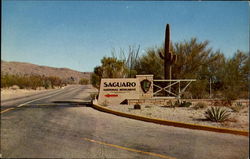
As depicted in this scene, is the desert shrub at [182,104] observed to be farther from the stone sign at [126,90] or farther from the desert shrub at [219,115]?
the desert shrub at [219,115]

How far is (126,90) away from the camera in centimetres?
1337

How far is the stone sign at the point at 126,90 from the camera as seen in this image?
524 inches

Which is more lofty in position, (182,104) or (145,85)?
(145,85)

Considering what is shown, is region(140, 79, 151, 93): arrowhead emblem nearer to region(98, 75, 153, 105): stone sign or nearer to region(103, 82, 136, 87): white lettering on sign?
region(98, 75, 153, 105): stone sign

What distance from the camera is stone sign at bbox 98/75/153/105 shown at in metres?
13.3

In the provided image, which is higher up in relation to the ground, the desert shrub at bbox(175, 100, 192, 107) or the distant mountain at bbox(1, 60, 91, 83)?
the distant mountain at bbox(1, 60, 91, 83)

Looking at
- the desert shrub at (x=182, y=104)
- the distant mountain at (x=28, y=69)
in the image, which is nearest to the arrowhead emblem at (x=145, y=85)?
the desert shrub at (x=182, y=104)

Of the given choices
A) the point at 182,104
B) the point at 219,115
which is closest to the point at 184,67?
the point at 182,104

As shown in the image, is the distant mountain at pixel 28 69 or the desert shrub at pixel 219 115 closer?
the distant mountain at pixel 28 69

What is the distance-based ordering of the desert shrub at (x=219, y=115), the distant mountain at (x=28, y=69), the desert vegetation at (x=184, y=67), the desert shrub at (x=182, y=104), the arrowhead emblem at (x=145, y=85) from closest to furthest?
the distant mountain at (x=28, y=69) < the desert shrub at (x=219, y=115) < the desert vegetation at (x=184, y=67) < the desert shrub at (x=182, y=104) < the arrowhead emblem at (x=145, y=85)

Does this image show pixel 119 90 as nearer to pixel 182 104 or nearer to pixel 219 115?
pixel 182 104

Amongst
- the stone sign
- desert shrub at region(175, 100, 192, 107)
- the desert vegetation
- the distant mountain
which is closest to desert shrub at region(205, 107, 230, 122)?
the desert vegetation

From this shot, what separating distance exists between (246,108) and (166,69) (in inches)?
451

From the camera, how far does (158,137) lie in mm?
5137
